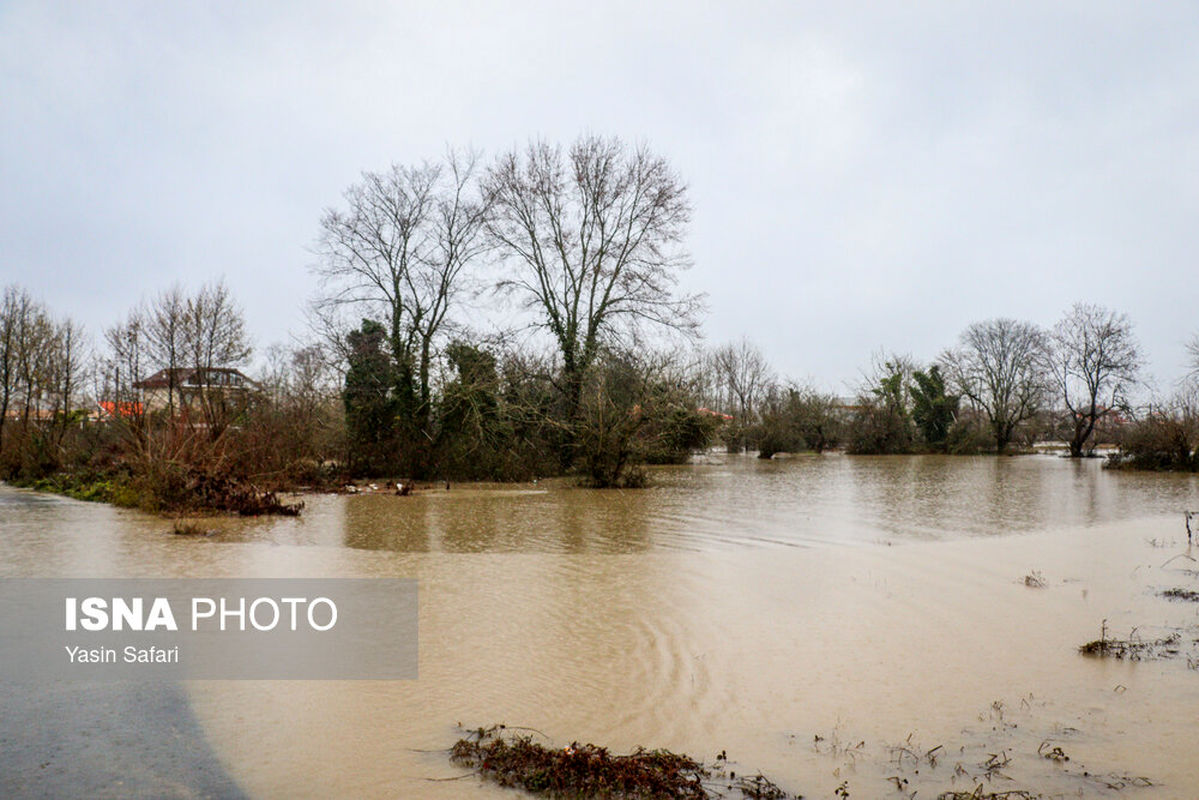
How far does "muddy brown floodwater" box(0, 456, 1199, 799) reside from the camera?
14.9 feet

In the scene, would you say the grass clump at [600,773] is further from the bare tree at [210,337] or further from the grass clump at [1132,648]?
the bare tree at [210,337]

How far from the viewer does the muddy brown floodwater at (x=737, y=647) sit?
4555 millimetres

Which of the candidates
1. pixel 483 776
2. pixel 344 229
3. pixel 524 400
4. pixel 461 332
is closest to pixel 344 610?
pixel 483 776

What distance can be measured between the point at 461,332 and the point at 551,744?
2379cm

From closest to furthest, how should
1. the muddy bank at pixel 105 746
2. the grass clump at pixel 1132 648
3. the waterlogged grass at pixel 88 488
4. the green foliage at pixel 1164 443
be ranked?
the muddy bank at pixel 105 746 < the grass clump at pixel 1132 648 < the waterlogged grass at pixel 88 488 < the green foliage at pixel 1164 443

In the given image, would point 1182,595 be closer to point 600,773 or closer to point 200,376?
point 600,773

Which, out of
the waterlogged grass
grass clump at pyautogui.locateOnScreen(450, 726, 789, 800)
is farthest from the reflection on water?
grass clump at pyautogui.locateOnScreen(450, 726, 789, 800)

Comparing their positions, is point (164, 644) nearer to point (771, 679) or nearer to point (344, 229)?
point (771, 679)

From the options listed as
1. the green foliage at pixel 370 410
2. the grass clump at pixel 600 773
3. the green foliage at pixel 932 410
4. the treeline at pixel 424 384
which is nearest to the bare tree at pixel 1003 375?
the green foliage at pixel 932 410

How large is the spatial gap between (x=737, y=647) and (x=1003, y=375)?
188 feet

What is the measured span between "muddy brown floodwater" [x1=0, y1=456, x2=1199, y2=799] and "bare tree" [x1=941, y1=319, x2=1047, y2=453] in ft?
139

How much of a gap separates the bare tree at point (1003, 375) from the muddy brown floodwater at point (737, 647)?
4226 cm

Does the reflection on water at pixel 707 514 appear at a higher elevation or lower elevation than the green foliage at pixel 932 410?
lower

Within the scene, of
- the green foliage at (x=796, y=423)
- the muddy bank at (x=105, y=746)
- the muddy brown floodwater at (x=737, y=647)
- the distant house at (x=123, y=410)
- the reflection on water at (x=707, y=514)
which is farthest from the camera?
the green foliage at (x=796, y=423)
